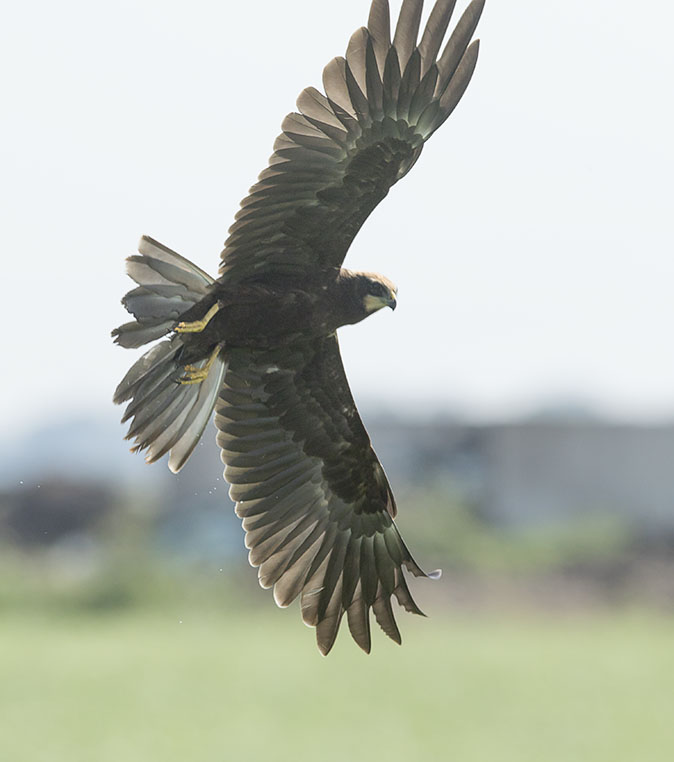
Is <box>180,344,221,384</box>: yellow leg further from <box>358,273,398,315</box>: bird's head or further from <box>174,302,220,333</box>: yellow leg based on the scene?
<box>358,273,398,315</box>: bird's head

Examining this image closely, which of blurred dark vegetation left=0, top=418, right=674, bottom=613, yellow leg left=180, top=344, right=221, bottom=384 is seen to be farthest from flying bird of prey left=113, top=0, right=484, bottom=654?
blurred dark vegetation left=0, top=418, right=674, bottom=613

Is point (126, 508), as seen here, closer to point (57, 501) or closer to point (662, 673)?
point (57, 501)

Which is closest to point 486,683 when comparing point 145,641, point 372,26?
point 145,641

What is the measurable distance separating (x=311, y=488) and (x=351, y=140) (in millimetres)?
2017

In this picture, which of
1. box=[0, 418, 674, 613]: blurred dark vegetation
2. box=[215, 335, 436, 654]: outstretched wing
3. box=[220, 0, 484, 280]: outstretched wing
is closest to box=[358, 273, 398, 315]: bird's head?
box=[220, 0, 484, 280]: outstretched wing

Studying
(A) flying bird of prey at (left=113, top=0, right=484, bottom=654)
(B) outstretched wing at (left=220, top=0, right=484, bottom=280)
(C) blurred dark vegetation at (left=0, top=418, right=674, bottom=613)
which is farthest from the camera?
(C) blurred dark vegetation at (left=0, top=418, right=674, bottom=613)

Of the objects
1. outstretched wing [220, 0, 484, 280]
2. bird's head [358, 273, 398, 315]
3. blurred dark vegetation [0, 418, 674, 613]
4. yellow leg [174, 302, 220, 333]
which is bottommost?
blurred dark vegetation [0, 418, 674, 613]

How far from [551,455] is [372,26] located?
28.9m

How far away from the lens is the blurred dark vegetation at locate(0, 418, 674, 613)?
2705cm

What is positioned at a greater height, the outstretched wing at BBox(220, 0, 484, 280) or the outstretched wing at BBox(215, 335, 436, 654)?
the outstretched wing at BBox(220, 0, 484, 280)

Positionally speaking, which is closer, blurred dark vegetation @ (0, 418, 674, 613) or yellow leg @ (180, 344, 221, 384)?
yellow leg @ (180, 344, 221, 384)

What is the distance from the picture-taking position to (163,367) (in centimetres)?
650

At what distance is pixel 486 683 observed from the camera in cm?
3025

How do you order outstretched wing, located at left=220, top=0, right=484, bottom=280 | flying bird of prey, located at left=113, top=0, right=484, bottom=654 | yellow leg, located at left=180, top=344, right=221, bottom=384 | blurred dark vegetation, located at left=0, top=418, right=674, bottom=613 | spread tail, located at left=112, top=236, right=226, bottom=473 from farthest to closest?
blurred dark vegetation, located at left=0, top=418, right=674, bottom=613, yellow leg, located at left=180, top=344, right=221, bottom=384, spread tail, located at left=112, top=236, right=226, bottom=473, flying bird of prey, located at left=113, top=0, right=484, bottom=654, outstretched wing, located at left=220, top=0, right=484, bottom=280
